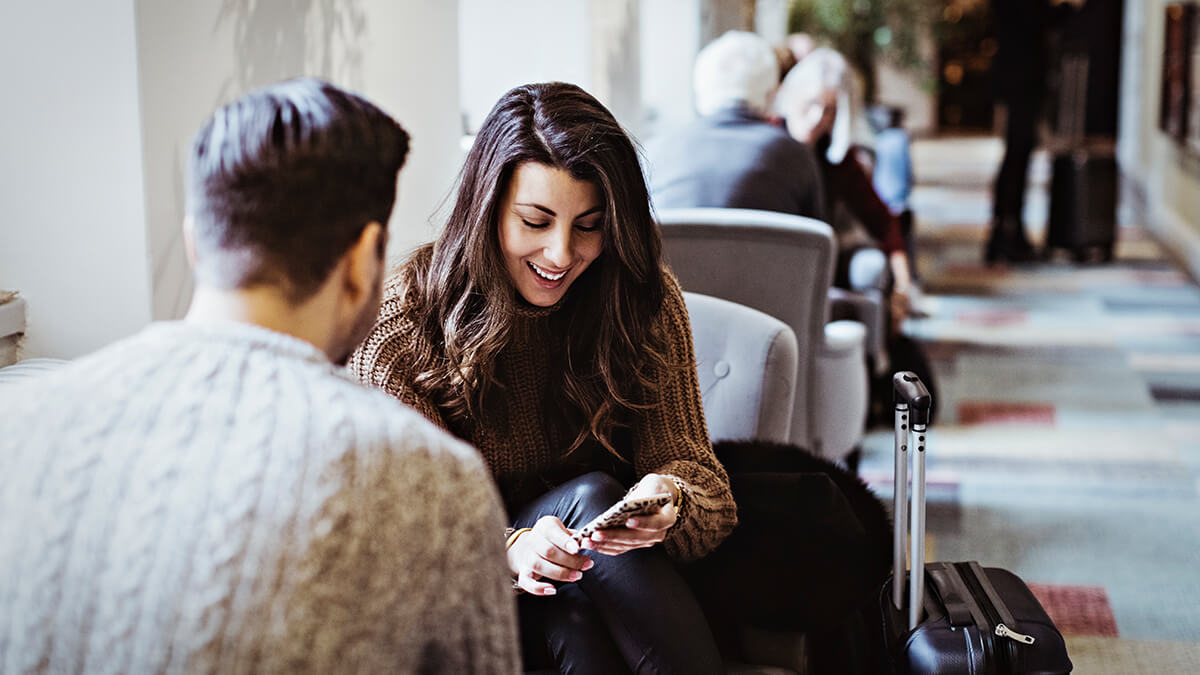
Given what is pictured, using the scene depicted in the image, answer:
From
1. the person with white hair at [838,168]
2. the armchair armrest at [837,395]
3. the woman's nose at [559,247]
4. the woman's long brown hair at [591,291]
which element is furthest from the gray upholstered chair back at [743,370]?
the person with white hair at [838,168]

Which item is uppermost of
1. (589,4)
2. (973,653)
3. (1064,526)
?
(589,4)

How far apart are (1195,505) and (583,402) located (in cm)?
251

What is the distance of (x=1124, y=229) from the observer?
9.55 metres

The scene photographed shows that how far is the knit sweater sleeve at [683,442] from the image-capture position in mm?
1814

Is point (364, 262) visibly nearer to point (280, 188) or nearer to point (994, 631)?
point (280, 188)

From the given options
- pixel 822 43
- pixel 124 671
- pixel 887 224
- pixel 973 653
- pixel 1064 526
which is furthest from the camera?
pixel 822 43

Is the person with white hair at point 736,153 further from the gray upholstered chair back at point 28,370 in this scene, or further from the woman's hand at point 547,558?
the gray upholstered chair back at point 28,370

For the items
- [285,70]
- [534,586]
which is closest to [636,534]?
[534,586]

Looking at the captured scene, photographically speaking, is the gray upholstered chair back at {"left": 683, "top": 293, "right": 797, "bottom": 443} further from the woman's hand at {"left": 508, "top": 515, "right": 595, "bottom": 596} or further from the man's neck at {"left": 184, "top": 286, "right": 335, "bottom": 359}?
the man's neck at {"left": 184, "top": 286, "right": 335, "bottom": 359}

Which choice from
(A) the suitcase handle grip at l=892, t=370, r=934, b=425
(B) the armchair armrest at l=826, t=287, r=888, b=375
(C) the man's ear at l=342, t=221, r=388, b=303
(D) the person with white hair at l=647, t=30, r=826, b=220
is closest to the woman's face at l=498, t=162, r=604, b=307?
(A) the suitcase handle grip at l=892, t=370, r=934, b=425

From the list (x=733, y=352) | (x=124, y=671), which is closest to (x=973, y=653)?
(x=733, y=352)

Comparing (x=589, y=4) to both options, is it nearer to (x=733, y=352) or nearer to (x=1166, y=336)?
(x=733, y=352)

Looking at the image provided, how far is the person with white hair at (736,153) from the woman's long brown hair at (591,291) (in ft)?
5.34

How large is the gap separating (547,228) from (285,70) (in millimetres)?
794
